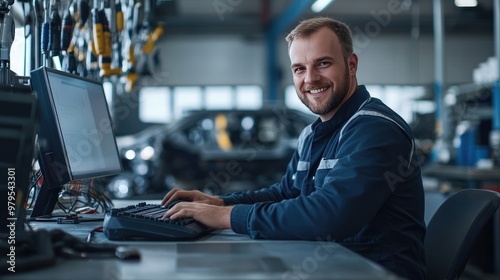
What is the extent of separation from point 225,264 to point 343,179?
1.50ft

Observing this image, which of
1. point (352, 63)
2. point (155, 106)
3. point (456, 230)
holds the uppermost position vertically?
point (352, 63)

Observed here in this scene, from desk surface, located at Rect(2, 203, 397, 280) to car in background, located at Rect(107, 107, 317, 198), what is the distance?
6280mm

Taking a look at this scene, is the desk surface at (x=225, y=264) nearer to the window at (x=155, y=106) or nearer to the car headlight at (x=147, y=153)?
the car headlight at (x=147, y=153)

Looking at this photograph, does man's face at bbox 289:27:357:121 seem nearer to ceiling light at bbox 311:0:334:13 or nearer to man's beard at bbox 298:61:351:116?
man's beard at bbox 298:61:351:116

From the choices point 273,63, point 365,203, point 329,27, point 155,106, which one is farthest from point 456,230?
point 155,106

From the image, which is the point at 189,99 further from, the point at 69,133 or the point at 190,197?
the point at 69,133

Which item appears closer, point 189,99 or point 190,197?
point 190,197

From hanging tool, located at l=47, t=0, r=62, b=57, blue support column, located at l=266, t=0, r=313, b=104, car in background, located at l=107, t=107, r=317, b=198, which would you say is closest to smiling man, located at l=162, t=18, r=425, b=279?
hanging tool, located at l=47, t=0, r=62, b=57

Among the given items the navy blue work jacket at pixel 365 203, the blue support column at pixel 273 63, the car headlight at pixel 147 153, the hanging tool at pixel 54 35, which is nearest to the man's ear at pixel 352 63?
the navy blue work jacket at pixel 365 203

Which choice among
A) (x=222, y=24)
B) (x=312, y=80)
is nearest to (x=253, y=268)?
(x=312, y=80)

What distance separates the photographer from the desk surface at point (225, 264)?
105cm

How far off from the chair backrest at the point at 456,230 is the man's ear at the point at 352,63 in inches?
20.1

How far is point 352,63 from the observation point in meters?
1.93

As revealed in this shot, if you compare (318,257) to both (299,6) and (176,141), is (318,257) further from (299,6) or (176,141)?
(299,6)
